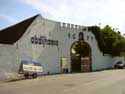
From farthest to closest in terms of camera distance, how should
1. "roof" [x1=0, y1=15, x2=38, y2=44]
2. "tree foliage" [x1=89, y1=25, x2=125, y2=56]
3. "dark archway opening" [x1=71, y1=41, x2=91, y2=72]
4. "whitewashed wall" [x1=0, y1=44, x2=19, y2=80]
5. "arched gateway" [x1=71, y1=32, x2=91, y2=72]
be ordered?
"tree foliage" [x1=89, y1=25, x2=125, y2=56], "dark archway opening" [x1=71, y1=41, x2=91, y2=72], "arched gateway" [x1=71, y1=32, x2=91, y2=72], "roof" [x1=0, y1=15, x2=38, y2=44], "whitewashed wall" [x1=0, y1=44, x2=19, y2=80]

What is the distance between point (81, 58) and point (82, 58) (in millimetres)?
404

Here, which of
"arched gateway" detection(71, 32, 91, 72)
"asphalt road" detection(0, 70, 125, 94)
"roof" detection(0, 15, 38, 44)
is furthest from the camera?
"arched gateway" detection(71, 32, 91, 72)

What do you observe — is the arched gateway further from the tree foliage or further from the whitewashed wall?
the whitewashed wall

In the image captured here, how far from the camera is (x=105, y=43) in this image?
184 ft

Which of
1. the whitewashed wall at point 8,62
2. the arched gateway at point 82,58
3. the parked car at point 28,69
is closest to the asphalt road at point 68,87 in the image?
the whitewashed wall at point 8,62

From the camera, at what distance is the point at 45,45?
40.1 meters

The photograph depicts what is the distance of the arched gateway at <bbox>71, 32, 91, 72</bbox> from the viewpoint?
48.6m

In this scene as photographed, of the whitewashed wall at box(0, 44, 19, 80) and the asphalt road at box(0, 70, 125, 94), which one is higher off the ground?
the whitewashed wall at box(0, 44, 19, 80)

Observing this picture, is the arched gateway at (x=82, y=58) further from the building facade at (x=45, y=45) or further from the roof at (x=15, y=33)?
the roof at (x=15, y=33)

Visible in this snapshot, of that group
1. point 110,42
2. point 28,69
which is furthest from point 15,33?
point 110,42

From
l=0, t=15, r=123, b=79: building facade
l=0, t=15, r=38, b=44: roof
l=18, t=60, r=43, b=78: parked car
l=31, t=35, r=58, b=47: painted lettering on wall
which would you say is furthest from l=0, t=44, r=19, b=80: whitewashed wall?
l=31, t=35, r=58, b=47: painted lettering on wall

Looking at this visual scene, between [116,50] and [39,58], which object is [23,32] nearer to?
[39,58]

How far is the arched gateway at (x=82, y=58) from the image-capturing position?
160 ft

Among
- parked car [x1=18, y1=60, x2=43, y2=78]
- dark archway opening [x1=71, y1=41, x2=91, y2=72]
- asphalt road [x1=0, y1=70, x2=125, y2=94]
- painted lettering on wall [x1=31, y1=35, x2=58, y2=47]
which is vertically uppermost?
painted lettering on wall [x1=31, y1=35, x2=58, y2=47]
